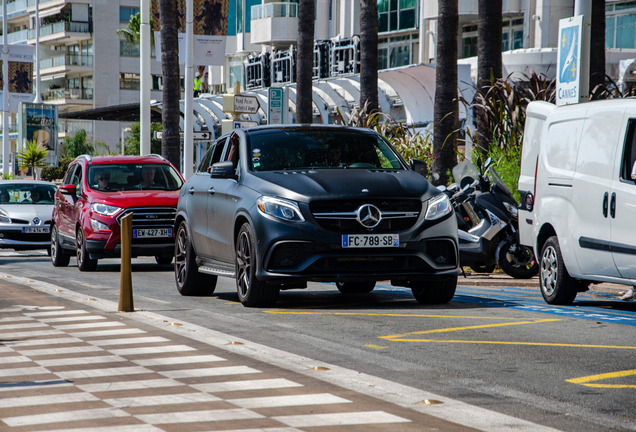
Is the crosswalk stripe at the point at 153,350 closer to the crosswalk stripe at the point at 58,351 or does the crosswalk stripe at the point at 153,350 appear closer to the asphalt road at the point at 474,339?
the crosswalk stripe at the point at 58,351

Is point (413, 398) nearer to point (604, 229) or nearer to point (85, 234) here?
point (604, 229)

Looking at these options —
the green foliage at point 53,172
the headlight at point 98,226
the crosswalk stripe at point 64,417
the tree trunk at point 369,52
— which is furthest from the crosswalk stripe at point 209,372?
the green foliage at point 53,172

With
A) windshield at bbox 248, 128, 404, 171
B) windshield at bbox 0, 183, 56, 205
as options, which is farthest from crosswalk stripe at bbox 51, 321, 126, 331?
windshield at bbox 0, 183, 56, 205

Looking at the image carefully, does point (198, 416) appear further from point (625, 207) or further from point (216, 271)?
point (216, 271)

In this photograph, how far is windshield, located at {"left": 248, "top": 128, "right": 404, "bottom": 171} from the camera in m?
10.7

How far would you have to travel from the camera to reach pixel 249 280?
1016 centimetres

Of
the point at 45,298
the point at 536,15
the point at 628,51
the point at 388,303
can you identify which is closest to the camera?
the point at 388,303

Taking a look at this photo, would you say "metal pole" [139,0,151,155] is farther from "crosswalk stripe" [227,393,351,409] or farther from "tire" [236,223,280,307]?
"crosswalk stripe" [227,393,351,409]

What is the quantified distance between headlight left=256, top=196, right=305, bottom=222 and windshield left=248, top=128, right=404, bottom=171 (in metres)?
0.85

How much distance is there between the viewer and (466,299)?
11344 mm

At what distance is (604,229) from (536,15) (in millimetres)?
33186

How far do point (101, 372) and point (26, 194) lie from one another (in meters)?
16.7

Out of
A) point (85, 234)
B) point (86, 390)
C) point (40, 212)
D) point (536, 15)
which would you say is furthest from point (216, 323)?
point (536, 15)

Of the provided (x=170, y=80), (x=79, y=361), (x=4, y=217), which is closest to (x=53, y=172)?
(x=170, y=80)
